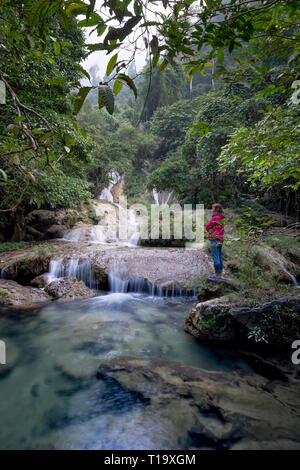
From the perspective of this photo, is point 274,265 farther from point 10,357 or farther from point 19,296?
point 19,296

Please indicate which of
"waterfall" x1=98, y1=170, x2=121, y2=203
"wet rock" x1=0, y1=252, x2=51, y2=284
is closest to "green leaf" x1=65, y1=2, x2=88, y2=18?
"wet rock" x1=0, y1=252, x2=51, y2=284

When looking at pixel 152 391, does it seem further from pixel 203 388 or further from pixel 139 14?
pixel 139 14

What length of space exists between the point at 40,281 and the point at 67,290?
47.0 inches

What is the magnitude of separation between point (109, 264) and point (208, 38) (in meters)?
6.59

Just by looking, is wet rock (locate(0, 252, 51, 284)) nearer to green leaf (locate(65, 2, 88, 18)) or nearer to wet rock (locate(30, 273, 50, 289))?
wet rock (locate(30, 273, 50, 289))

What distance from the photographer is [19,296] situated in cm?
551

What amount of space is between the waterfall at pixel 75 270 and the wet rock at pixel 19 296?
126cm

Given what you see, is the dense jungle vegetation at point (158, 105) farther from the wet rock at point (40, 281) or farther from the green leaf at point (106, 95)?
the wet rock at point (40, 281)

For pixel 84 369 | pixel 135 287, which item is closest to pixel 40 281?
pixel 135 287

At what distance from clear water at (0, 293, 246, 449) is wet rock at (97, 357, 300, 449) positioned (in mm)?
136

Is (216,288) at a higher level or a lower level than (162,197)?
lower

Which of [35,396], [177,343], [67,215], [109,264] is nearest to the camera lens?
[35,396]
